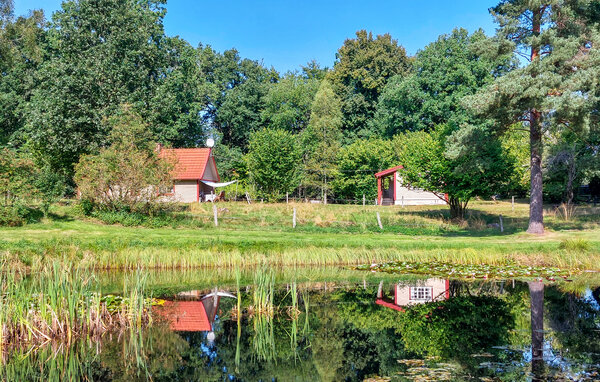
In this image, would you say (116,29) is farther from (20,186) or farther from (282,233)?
(282,233)

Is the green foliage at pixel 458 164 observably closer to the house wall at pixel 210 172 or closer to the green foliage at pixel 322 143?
the green foliage at pixel 322 143

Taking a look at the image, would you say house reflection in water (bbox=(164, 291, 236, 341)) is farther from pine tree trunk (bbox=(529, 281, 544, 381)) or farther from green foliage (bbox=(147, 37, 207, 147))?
green foliage (bbox=(147, 37, 207, 147))

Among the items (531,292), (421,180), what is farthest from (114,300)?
(421,180)

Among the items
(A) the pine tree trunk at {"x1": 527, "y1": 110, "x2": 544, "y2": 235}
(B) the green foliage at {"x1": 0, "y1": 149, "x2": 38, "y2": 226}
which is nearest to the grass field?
(A) the pine tree trunk at {"x1": 527, "y1": 110, "x2": 544, "y2": 235}

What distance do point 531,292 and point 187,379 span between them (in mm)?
11075

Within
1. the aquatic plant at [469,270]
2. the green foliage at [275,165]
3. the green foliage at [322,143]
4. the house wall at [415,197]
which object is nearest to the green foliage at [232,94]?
the green foliage at [322,143]

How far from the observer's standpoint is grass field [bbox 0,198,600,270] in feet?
59.5

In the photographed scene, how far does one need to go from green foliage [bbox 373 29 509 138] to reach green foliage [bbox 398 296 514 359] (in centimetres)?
3484

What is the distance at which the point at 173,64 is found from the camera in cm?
4094

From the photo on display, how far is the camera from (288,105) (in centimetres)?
5778

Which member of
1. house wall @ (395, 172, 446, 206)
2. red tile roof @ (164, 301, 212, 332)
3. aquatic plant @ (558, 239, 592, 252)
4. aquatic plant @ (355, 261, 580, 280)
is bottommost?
red tile roof @ (164, 301, 212, 332)

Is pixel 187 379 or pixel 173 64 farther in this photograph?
pixel 173 64

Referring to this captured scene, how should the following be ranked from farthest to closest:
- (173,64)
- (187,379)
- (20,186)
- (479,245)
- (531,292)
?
(173,64) < (20,186) < (479,245) < (531,292) < (187,379)

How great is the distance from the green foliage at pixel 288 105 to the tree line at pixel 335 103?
0.22 m
